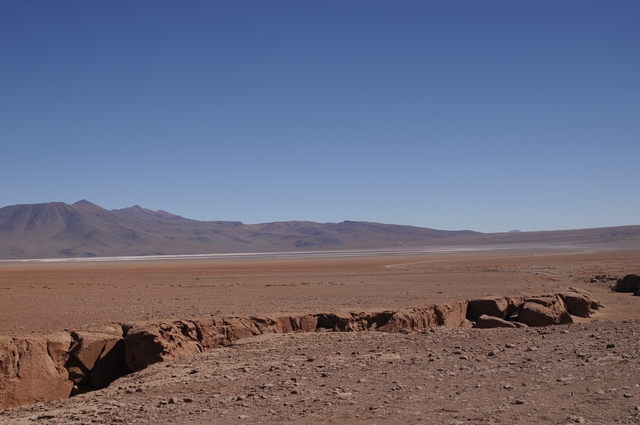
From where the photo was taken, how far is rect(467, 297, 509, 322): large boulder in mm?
15047

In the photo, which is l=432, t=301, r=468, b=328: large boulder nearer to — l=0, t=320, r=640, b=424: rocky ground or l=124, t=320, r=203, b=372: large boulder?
l=0, t=320, r=640, b=424: rocky ground

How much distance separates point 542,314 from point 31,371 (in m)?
11.0

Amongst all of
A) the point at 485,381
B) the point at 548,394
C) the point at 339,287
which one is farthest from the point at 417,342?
the point at 339,287

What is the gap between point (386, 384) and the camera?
24.9 feet

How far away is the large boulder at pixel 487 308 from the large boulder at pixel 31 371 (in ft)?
31.9

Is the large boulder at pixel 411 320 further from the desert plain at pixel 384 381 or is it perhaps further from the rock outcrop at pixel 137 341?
the desert plain at pixel 384 381

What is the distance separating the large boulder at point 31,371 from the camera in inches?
350

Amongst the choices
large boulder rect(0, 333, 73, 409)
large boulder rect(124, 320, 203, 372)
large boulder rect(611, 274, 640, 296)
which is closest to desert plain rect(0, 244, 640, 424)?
large boulder rect(124, 320, 203, 372)

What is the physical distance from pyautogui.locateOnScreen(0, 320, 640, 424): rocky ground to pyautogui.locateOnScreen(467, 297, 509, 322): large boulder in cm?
462

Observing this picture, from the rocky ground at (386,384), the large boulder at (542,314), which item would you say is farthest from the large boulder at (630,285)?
the rocky ground at (386,384)

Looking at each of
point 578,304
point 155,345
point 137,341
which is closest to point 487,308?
point 578,304

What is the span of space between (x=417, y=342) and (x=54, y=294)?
48.7ft

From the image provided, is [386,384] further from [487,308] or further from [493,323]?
[487,308]

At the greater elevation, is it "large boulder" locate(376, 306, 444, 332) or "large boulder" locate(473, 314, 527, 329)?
"large boulder" locate(376, 306, 444, 332)
